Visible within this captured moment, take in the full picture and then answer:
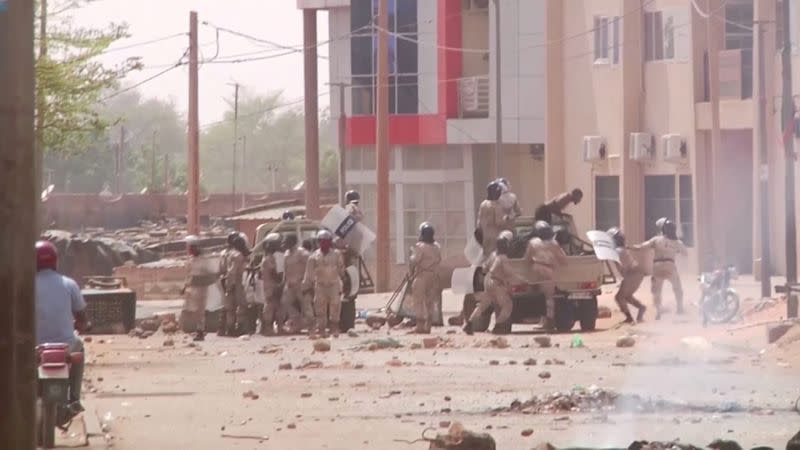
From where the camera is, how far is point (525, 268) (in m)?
29.9

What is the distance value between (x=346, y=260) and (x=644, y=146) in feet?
62.5

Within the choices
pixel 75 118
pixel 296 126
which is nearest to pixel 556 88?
pixel 75 118

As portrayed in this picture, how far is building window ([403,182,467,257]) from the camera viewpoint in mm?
65875

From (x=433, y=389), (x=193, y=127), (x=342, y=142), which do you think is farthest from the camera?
(x=342, y=142)

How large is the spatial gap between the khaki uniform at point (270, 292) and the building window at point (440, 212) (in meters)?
32.7

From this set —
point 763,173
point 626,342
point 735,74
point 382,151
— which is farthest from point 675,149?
point 626,342

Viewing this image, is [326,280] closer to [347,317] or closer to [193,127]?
[347,317]

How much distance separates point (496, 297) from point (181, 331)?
6798mm

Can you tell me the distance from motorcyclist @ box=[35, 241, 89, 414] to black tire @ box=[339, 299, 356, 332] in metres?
17.3

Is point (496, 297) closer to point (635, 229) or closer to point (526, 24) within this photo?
point (635, 229)

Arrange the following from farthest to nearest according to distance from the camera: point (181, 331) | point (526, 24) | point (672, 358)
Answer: point (526, 24) < point (181, 331) < point (672, 358)

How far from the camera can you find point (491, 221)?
1204 inches

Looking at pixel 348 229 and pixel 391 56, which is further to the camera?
pixel 391 56

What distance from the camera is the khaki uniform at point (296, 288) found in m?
31.5
